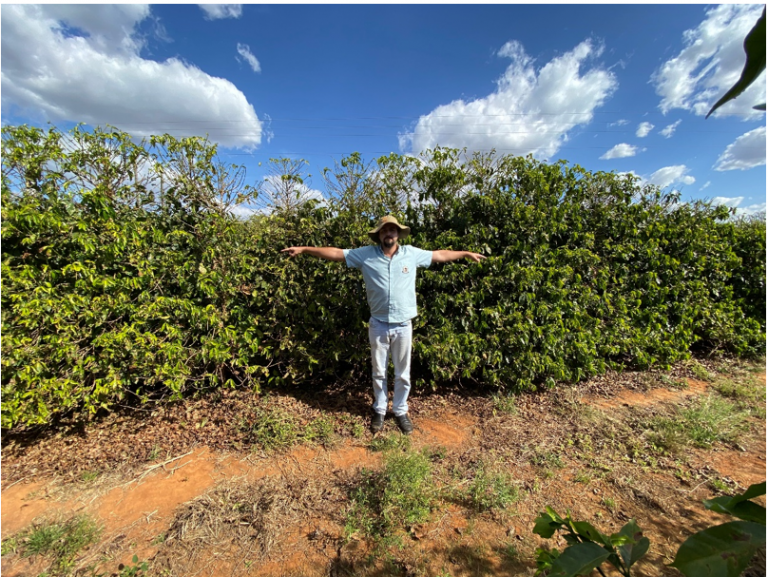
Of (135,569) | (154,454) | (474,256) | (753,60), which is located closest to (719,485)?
(474,256)

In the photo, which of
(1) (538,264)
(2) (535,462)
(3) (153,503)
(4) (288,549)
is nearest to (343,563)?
(4) (288,549)

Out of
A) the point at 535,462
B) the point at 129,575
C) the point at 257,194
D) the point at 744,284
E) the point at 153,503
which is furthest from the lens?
the point at 744,284

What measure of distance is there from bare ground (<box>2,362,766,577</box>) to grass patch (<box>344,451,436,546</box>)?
6 cm

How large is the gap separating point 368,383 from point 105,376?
257 cm

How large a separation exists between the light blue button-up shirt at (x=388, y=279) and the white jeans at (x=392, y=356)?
0.33 ft

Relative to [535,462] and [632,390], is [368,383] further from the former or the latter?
[632,390]

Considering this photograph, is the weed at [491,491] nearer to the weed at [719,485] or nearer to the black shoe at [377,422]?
the black shoe at [377,422]

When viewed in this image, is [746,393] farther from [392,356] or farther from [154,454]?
[154,454]

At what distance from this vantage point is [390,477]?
2.62m

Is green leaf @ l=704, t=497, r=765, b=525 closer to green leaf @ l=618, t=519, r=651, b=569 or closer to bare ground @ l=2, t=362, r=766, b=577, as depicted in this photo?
green leaf @ l=618, t=519, r=651, b=569

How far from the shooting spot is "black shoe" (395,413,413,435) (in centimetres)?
344

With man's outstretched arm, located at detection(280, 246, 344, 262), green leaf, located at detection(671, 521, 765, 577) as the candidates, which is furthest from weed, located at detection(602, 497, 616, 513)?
man's outstretched arm, located at detection(280, 246, 344, 262)

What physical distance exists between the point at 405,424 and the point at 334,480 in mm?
920

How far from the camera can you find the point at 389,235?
3.24m
